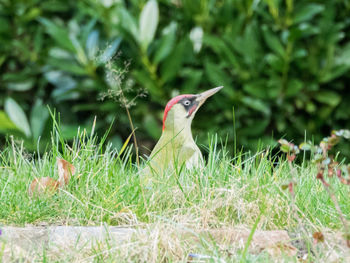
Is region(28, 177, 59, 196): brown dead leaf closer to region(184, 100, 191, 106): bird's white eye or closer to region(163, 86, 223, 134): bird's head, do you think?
region(163, 86, 223, 134): bird's head

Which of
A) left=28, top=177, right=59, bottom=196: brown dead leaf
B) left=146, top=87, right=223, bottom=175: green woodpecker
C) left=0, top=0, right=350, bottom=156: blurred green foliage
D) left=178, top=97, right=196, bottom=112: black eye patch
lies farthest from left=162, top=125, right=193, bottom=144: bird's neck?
left=0, top=0, right=350, bottom=156: blurred green foliage

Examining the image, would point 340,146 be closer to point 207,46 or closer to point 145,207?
point 207,46

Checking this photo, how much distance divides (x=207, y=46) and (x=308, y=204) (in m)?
2.58

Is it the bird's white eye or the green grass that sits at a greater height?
the bird's white eye

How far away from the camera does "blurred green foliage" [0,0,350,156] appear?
5020 millimetres

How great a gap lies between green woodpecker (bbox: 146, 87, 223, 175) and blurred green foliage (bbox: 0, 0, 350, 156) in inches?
64.1

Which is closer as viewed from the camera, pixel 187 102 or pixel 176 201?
pixel 176 201

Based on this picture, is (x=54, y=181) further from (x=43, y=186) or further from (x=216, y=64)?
(x=216, y=64)

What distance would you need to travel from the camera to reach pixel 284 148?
2.49 m

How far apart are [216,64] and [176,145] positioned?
2.08 meters

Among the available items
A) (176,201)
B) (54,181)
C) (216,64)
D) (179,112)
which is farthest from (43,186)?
(216,64)

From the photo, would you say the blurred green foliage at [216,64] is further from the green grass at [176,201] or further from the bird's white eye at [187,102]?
the green grass at [176,201]

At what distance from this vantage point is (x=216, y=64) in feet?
17.1

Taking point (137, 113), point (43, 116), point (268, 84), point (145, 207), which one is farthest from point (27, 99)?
point (145, 207)
